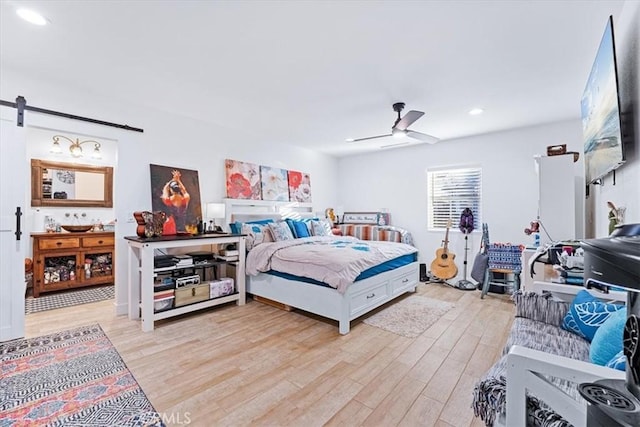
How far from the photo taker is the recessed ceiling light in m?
1.91

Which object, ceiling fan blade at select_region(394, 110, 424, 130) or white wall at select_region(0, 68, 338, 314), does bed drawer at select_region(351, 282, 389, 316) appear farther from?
white wall at select_region(0, 68, 338, 314)

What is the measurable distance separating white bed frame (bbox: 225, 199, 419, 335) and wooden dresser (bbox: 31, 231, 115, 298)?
7.59 ft

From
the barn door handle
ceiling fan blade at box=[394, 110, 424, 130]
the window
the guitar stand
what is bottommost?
the guitar stand

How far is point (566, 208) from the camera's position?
10.6 ft

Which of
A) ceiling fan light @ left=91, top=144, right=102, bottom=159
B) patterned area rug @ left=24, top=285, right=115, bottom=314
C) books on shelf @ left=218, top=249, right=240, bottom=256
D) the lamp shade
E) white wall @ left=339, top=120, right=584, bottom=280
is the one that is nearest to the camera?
patterned area rug @ left=24, top=285, right=115, bottom=314

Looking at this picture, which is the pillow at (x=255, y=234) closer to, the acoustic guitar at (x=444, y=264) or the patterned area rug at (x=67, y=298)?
the patterned area rug at (x=67, y=298)

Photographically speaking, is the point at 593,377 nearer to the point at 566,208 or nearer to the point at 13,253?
the point at 566,208

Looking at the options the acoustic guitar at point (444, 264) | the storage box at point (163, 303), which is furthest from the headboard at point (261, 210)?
the acoustic guitar at point (444, 264)

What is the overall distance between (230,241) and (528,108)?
4.17m

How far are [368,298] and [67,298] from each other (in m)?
4.26

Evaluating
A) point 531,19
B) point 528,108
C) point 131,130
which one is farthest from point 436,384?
point 131,130

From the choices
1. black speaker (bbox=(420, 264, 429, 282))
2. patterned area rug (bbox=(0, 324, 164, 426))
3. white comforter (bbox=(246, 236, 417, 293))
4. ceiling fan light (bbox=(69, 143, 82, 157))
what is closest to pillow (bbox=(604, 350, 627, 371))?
white comforter (bbox=(246, 236, 417, 293))

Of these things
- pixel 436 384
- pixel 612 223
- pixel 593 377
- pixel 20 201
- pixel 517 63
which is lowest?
pixel 436 384

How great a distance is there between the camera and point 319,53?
238cm
